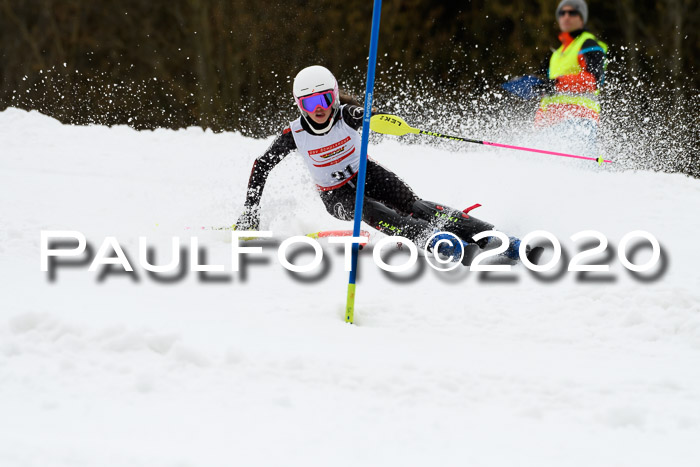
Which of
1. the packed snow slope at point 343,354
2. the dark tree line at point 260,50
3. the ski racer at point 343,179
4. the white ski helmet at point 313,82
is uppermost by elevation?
the dark tree line at point 260,50

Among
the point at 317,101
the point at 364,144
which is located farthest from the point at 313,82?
the point at 364,144

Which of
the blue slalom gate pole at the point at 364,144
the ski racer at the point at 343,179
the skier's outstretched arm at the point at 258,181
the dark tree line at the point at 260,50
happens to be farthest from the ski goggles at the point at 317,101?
the dark tree line at the point at 260,50

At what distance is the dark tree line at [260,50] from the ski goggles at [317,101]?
10.8 metres

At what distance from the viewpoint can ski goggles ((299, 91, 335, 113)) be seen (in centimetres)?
469

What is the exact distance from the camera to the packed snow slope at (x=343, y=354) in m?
2.16

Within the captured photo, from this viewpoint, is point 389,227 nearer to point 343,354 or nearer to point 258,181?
point 258,181

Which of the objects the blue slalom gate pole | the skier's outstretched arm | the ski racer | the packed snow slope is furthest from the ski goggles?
the blue slalom gate pole

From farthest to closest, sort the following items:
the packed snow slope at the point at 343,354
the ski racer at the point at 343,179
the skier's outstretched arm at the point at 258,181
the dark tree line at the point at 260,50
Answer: the dark tree line at the point at 260,50 → the skier's outstretched arm at the point at 258,181 → the ski racer at the point at 343,179 → the packed snow slope at the point at 343,354

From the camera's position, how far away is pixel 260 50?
18438mm

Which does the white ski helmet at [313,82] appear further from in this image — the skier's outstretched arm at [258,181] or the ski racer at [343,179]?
the skier's outstretched arm at [258,181]

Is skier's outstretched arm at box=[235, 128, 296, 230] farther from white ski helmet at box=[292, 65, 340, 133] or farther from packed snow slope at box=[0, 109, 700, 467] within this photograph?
white ski helmet at box=[292, 65, 340, 133]

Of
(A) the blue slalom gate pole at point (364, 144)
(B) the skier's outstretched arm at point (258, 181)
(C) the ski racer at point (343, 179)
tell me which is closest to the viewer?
(A) the blue slalom gate pole at point (364, 144)

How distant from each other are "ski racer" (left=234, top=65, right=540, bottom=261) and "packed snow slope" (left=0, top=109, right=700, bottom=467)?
312 mm

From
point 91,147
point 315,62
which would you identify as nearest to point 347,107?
A: point 91,147
